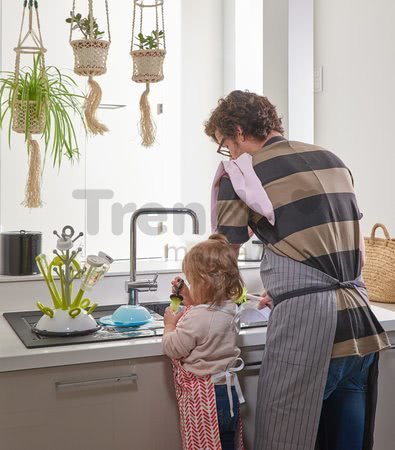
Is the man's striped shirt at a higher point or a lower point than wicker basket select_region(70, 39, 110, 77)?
lower

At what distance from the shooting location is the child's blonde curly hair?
→ 61.1 inches

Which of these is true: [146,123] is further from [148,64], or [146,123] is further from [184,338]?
[184,338]

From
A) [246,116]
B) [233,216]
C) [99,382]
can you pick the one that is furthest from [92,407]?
[246,116]

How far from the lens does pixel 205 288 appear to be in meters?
1.56

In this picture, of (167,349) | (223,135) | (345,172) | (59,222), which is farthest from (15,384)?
(59,222)

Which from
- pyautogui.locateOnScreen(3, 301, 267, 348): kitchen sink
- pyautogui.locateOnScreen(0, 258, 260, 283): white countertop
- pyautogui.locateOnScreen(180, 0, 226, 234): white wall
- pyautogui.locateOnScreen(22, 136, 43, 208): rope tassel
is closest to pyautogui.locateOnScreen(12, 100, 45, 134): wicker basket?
pyautogui.locateOnScreen(22, 136, 43, 208): rope tassel

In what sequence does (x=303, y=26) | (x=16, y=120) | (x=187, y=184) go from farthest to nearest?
(x=187, y=184)
(x=303, y=26)
(x=16, y=120)

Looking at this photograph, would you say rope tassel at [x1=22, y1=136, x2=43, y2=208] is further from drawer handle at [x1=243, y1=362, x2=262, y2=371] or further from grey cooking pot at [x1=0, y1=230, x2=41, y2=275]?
drawer handle at [x1=243, y1=362, x2=262, y2=371]

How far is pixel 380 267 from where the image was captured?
2271mm

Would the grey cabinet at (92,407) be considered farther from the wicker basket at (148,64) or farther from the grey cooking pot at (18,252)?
the wicker basket at (148,64)

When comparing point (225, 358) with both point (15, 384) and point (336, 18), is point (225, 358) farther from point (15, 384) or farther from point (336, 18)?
point (336, 18)

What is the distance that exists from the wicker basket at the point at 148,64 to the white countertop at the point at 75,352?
791 millimetres

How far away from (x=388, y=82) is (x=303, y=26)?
389 mm

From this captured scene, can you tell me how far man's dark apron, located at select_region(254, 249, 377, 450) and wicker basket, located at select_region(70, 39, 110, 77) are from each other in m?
0.77
